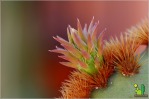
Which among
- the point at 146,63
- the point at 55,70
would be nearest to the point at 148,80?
the point at 146,63

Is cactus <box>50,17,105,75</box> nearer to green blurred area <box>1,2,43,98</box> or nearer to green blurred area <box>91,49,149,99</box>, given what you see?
green blurred area <box>91,49,149,99</box>

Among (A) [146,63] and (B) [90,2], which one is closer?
(A) [146,63]

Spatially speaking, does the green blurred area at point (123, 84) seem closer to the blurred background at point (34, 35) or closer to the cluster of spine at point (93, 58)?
the cluster of spine at point (93, 58)

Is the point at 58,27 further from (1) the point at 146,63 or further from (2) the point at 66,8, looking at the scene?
(1) the point at 146,63

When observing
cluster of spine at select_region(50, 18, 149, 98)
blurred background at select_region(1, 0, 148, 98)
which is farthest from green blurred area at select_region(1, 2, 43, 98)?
cluster of spine at select_region(50, 18, 149, 98)

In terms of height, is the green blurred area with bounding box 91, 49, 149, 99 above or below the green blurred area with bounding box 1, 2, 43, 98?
below

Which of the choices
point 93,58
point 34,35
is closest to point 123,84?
point 93,58

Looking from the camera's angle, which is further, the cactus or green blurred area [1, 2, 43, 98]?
green blurred area [1, 2, 43, 98]
